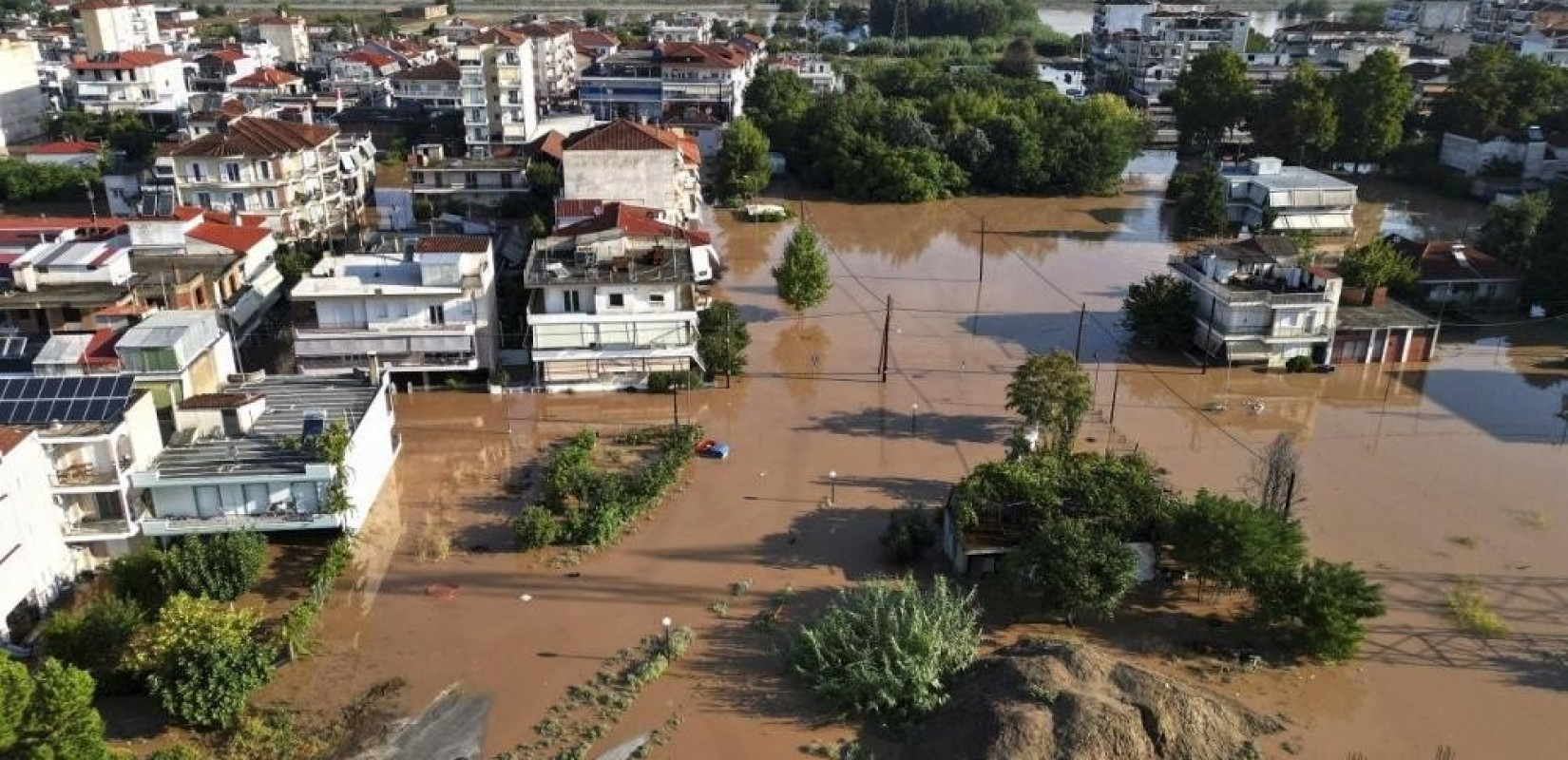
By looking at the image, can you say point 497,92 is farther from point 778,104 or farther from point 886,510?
point 886,510

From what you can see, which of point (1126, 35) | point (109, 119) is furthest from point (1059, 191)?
point (109, 119)

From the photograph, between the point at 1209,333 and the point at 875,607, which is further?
the point at 1209,333

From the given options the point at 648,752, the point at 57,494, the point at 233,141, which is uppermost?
the point at 233,141

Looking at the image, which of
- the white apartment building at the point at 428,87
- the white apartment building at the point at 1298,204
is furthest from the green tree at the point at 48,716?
the white apartment building at the point at 428,87

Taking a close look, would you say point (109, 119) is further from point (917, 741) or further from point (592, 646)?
point (917, 741)

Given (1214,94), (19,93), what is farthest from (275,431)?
(19,93)

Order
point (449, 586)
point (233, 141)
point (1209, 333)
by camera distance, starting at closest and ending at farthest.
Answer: point (449, 586)
point (1209, 333)
point (233, 141)

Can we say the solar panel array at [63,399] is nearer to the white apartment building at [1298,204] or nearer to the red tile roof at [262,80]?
the white apartment building at [1298,204]
